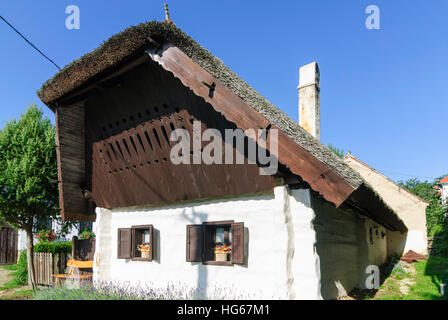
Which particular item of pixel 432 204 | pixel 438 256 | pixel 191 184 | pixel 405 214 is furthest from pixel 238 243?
pixel 432 204

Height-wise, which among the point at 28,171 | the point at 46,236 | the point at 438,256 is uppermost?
the point at 28,171

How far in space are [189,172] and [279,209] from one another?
1965 mm

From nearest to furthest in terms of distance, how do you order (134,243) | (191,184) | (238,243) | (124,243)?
(238,243), (191,184), (134,243), (124,243)

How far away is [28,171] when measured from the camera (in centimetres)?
984

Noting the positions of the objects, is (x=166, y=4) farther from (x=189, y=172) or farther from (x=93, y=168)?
(x=93, y=168)

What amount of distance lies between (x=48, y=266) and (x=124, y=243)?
16.2 feet

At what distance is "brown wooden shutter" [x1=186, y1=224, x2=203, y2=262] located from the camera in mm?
6438

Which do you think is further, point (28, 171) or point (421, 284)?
point (28, 171)

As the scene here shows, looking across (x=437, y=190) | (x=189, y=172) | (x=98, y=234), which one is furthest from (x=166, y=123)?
(x=437, y=190)

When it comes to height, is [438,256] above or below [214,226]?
below

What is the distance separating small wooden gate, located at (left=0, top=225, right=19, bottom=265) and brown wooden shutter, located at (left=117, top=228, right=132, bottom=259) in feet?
42.1

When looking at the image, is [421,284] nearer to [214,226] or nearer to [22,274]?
[214,226]

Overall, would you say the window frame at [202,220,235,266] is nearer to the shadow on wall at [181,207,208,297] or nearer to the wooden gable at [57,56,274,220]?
the shadow on wall at [181,207,208,297]

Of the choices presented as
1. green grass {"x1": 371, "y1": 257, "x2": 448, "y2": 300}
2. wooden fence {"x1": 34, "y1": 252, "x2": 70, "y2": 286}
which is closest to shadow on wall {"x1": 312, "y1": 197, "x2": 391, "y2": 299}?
green grass {"x1": 371, "y1": 257, "x2": 448, "y2": 300}
